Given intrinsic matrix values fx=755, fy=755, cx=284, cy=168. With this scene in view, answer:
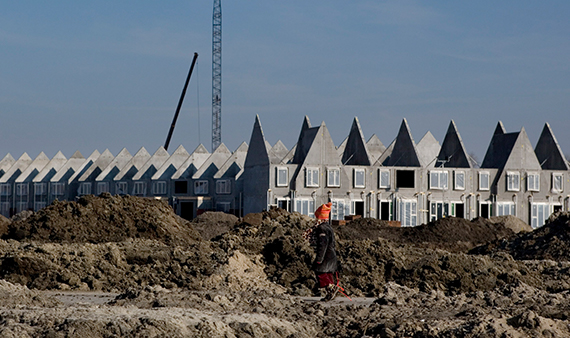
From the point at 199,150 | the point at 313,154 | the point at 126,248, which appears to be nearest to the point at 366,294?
the point at 126,248

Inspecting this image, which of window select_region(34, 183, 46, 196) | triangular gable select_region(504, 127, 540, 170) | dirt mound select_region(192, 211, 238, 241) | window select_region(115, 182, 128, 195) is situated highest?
triangular gable select_region(504, 127, 540, 170)

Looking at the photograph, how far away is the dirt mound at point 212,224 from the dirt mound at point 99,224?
9.87 meters

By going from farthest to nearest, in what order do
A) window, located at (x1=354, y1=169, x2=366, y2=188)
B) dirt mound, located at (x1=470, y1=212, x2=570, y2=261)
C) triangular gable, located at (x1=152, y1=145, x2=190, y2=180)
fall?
triangular gable, located at (x1=152, y1=145, x2=190, y2=180) → window, located at (x1=354, y1=169, x2=366, y2=188) → dirt mound, located at (x1=470, y1=212, x2=570, y2=261)

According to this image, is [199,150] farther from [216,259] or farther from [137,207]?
[216,259]

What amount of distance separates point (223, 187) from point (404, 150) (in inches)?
501

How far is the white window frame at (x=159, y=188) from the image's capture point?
190ft

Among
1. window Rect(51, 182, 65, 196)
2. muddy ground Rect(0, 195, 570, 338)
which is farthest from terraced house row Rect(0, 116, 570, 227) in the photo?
muddy ground Rect(0, 195, 570, 338)

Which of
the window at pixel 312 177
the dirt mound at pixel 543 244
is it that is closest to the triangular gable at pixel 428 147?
the window at pixel 312 177

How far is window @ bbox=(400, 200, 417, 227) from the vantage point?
153 ft

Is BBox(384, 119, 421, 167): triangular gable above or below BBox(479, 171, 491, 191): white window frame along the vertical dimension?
above

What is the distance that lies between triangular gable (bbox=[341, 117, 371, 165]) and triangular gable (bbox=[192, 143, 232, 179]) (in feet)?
34.4

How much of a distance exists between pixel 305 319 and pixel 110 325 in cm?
338

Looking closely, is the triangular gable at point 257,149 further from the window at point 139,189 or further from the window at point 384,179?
the window at point 139,189

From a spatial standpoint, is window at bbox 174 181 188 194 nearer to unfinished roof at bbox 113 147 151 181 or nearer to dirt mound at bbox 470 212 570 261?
unfinished roof at bbox 113 147 151 181
